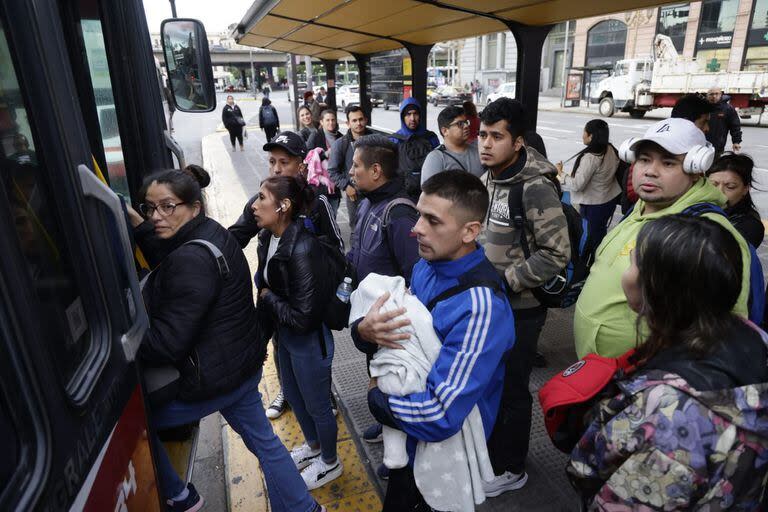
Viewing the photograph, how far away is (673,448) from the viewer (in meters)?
1.21

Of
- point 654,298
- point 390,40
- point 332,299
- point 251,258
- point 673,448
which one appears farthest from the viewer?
point 390,40

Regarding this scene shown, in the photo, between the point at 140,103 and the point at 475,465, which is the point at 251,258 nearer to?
the point at 140,103

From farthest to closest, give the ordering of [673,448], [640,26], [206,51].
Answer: [640,26] < [206,51] < [673,448]

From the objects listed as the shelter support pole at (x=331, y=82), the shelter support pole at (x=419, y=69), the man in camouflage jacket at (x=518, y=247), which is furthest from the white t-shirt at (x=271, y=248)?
the shelter support pole at (x=331, y=82)

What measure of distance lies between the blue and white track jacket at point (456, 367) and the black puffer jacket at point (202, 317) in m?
0.74

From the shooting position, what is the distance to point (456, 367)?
1.56 meters

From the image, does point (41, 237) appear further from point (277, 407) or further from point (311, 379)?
point (277, 407)

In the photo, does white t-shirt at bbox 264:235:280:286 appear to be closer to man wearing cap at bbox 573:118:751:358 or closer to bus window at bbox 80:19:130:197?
bus window at bbox 80:19:130:197

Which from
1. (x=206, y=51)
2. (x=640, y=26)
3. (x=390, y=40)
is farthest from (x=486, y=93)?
(x=206, y=51)

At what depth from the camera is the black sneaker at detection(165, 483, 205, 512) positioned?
99.2 inches

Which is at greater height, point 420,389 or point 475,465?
point 420,389

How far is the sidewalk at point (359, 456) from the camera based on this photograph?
8.84ft

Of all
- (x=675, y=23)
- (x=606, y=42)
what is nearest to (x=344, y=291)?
(x=675, y=23)

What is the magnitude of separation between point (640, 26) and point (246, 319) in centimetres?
3839
